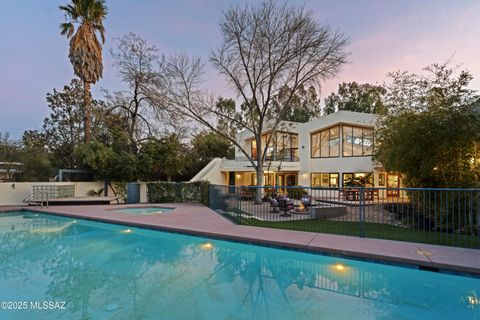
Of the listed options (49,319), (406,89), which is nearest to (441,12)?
(406,89)

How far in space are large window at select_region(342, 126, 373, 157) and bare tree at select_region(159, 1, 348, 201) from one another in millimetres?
5868

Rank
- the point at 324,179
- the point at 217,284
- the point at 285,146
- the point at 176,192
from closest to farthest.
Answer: the point at 217,284
the point at 176,192
the point at 324,179
the point at 285,146

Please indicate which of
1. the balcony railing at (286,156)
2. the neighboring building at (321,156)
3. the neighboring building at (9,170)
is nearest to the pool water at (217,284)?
the neighboring building at (9,170)

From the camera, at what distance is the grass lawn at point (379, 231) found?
685 centimetres

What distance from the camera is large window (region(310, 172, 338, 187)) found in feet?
69.4

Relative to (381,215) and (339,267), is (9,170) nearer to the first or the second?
(339,267)

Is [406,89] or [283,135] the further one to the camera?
[283,135]

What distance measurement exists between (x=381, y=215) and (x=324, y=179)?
33.4 ft

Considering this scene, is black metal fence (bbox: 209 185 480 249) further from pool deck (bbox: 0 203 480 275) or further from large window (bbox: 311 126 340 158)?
large window (bbox: 311 126 340 158)

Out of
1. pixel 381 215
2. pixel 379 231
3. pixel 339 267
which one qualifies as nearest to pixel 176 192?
pixel 381 215

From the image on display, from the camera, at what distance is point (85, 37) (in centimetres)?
1841

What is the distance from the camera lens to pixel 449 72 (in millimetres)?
8539

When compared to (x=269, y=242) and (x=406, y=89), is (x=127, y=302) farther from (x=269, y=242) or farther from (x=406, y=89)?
(x=406, y=89)

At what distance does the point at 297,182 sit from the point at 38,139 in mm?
21734
